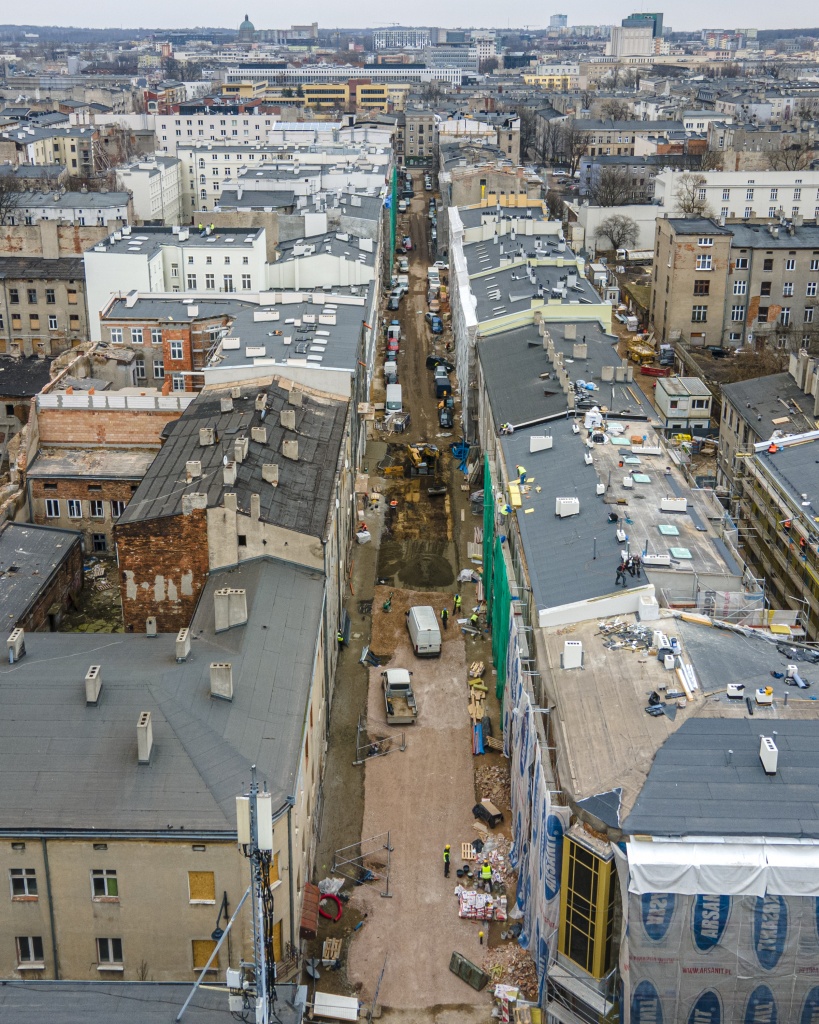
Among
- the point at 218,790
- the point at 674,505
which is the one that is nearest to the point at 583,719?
the point at 218,790

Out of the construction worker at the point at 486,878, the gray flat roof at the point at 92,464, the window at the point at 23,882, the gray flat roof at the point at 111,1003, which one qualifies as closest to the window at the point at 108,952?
the window at the point at 23,882

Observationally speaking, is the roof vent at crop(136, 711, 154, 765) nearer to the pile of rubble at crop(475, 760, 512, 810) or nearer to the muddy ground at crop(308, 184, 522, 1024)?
the muddy ground at crop(308, 184, 522, 1024)

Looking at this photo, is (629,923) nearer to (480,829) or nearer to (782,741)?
(782,741)

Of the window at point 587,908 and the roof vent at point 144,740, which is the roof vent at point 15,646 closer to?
the roof vent at point 144,740

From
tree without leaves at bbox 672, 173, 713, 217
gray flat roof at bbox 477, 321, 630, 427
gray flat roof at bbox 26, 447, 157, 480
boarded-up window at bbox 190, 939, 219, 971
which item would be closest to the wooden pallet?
boarded-up window at bbox 190, 939, 219, 971

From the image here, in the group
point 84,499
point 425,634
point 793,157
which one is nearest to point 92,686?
point 425,634

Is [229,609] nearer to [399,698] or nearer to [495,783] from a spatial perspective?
[399,698]
